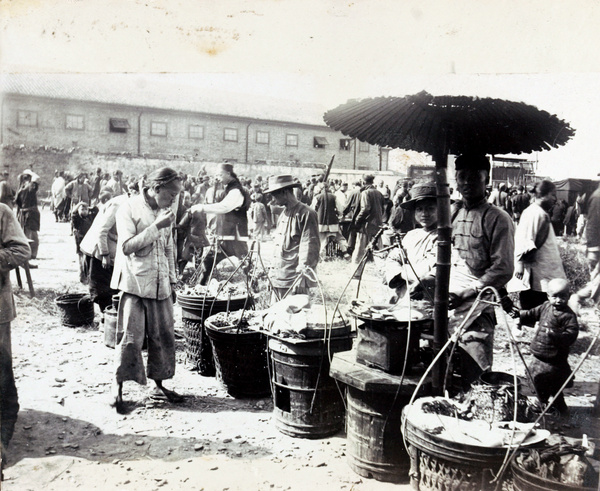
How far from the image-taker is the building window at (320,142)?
43.6 ft

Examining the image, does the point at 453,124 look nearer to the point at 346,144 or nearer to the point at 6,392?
the point at 6,392

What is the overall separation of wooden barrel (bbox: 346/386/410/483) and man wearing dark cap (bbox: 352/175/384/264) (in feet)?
24.0

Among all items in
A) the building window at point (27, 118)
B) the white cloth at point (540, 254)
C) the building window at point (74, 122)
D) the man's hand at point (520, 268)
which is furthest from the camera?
the building window at point (74, 122)

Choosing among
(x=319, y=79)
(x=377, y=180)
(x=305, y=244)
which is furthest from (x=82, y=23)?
(x=377, y=180)

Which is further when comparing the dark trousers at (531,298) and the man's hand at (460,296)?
the dark trousers at (531,298)

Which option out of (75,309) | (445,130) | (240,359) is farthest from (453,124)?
(75,309)

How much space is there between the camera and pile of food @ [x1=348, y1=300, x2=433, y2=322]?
3.69m

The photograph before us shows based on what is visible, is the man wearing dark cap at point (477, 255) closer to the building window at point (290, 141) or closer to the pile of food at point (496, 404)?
the pile of food at point (496, 404)

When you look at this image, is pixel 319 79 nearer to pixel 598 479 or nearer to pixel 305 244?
pixel 305 244

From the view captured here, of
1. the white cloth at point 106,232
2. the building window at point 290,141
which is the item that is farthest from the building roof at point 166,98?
the white cloth at point 106,232

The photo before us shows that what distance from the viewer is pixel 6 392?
4172 mm

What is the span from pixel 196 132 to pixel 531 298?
650 inches

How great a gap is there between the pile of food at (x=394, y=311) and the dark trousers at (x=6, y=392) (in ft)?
9.57

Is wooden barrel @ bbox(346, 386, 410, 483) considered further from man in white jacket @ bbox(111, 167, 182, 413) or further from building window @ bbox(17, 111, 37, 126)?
building window @ bbox(17, 111, 37, 126)
